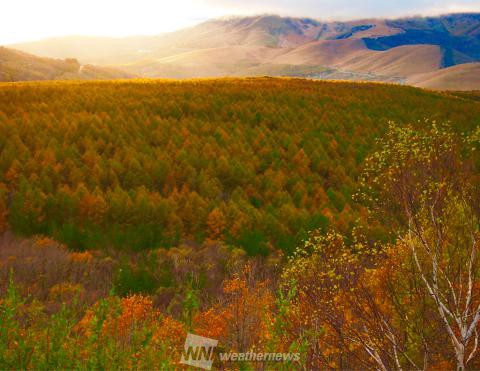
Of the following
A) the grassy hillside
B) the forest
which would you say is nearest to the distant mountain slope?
the grassy hillside

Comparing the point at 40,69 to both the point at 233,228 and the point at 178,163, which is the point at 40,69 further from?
the point at 233,228

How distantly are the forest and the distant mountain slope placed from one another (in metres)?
73.1

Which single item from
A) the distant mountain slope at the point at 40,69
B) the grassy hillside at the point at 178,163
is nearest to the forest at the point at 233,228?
the grassy hillside at the point at 178,163

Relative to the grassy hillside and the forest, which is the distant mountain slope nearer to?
the grassy hillside

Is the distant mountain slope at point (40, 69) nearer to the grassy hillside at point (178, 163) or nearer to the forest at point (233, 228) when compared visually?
the grassy hillside at point (178, 163)

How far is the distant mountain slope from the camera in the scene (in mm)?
100312

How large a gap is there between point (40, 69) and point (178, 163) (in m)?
100.0

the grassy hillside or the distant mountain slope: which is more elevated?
the distant mountain slope

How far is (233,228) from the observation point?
67.5 feet

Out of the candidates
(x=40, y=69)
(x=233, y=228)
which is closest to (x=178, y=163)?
(x=233, y=228)

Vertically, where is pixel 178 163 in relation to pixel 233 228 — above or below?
above

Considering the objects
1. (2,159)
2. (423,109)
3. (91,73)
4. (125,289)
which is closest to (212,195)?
(125,289)

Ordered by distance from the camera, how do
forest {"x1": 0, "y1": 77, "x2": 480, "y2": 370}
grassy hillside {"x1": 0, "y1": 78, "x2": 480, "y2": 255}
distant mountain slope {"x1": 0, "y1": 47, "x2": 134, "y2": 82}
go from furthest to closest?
distant mountain slope {"x1": 0, "y1": 47, "x2": 134, "y2": 82} < grassy hillside {"x1": 0, "y1": 78, "x2": 480, "y2": 255} < forest {"x1": 0, "y1": 77, "x2": 480, "y2": 370}

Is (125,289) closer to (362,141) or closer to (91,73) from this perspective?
(362,141)
